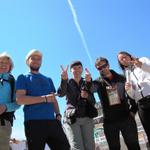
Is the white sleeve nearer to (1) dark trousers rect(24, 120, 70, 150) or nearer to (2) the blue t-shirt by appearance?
(2) the blue t-shirt

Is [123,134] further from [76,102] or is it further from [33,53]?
[33,53]

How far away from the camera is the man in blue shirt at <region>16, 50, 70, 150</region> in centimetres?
520

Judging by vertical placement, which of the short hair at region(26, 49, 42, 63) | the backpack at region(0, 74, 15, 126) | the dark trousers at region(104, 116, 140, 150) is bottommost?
the dark trousers at region(104, 116, 140, 150)

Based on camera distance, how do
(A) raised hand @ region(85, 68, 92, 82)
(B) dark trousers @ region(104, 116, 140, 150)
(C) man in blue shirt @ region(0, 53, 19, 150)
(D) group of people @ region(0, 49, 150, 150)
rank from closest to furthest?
(C) man in blue shirt @ region(0, 53, 19, 150), (D) group of people @ region(0, 49, 150, 150), (B) dark trousers @ region(104, 116, 140, 150), (A) raised hand @ region(85, 68, 92, 82)

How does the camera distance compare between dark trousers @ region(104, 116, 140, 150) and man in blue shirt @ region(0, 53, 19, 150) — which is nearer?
man in blue shirt @ region(0, 53, 19, 150)

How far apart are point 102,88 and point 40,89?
159 cm

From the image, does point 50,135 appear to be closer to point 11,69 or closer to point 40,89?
point 40,89

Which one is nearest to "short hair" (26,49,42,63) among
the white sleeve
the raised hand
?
the raised hand

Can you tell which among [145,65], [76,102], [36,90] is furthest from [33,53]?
[145,65]

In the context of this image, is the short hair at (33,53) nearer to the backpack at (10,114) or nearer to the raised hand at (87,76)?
the backpack at (10,114)

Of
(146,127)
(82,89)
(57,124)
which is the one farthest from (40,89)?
(146,127)

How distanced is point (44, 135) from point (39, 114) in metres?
0.34

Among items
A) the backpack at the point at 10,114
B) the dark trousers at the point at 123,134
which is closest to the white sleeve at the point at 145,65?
the dark trousers at the point at 123,134

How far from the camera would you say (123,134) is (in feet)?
20.4
